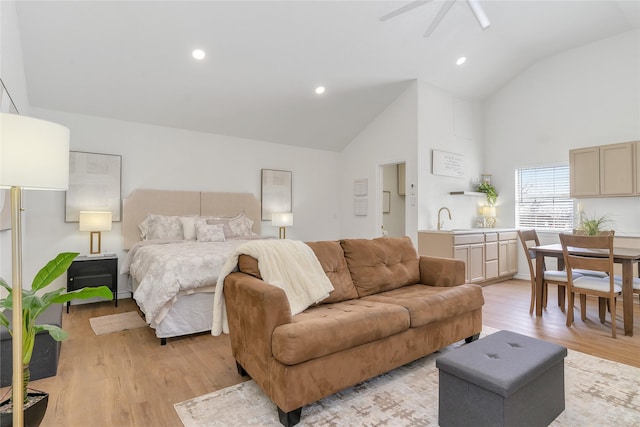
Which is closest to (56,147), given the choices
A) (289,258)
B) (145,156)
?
(289,258)

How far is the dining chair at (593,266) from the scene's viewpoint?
10.1 feet

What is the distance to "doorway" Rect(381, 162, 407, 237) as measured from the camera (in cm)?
691

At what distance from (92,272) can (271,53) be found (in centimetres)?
349

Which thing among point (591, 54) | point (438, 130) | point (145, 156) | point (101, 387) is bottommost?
point (101, 387)

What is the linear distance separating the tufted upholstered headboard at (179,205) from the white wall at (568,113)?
4.69 m

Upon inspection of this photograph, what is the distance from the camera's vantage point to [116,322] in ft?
11.8

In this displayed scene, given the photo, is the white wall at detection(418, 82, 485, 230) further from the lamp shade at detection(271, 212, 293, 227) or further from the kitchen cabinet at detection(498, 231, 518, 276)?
the lamp shade at detection(271, 212, 293, 227)

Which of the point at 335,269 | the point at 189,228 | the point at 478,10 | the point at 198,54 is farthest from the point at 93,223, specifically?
the point at 478,10

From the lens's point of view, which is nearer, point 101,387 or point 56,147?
point 56,147

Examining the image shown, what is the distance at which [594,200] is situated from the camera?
205 inches

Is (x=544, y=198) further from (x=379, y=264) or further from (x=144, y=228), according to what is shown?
(x=144, y=228)

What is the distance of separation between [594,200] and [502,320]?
3095 mm

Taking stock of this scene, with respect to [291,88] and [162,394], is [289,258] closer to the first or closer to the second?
[162,394]

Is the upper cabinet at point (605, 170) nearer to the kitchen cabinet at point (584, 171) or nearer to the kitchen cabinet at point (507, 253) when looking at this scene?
the kitchen cabinet at point (584, 171)
